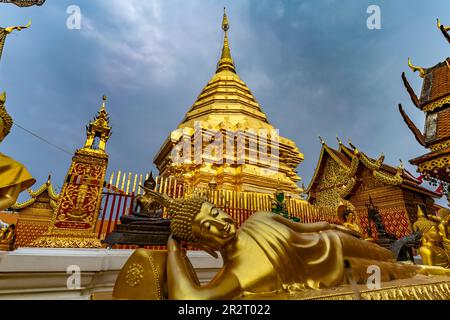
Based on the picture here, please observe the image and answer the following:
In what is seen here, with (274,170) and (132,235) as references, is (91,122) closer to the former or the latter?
(132,235)

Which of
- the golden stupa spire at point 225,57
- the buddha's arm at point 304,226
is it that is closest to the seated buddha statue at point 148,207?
the buddha's arm at point 304,226

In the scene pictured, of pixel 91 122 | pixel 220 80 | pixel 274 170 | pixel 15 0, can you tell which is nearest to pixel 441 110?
pixel 274 170

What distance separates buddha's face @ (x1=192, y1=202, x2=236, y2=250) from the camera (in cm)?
109

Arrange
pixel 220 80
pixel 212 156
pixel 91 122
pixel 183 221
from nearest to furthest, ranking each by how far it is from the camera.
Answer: pixel 183 221
pixel 91 122
pixel 212 156
pixel 220 80

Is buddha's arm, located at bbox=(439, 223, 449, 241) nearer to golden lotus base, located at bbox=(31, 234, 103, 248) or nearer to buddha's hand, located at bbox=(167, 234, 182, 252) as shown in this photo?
buddha's hand, located at bbox=(167, 234, 182, 252)

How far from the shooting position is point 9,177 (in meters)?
1.83

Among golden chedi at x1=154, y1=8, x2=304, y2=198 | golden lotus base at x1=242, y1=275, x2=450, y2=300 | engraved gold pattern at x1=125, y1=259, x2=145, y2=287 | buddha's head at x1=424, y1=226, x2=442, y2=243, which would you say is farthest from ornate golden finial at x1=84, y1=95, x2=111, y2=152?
buddha's head at x1=424, y1=226, x2=442, y2=243

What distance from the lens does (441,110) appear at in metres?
6.30

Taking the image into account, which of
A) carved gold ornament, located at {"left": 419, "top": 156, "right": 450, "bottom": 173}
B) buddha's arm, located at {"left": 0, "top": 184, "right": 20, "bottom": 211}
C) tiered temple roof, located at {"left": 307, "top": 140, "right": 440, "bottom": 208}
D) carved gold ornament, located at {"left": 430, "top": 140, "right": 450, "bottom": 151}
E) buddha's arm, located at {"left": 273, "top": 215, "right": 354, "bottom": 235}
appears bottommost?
buddha's arm, located at {"left": 273, "top": 215, "right": 354, "bottom": 235}

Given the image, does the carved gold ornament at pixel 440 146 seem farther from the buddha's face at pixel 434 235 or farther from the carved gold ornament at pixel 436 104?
the buddha's face at pixel 434 235

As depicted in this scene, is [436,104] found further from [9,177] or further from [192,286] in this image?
[9,177]

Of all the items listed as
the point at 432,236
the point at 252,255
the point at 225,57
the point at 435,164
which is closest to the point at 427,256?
the point at 432,236

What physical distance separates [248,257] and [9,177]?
6.66 feet
